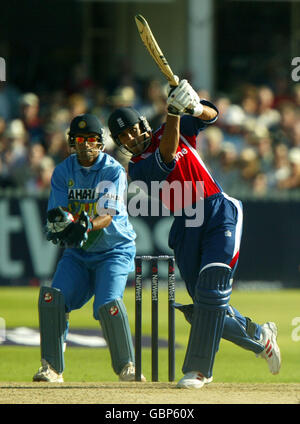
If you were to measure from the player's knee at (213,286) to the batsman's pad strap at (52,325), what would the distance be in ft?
4.11

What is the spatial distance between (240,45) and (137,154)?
13.9 metres

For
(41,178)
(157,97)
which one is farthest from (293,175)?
(41,178)

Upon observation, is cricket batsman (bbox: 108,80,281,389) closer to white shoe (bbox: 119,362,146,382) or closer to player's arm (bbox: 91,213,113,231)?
player's arm (bbox: 91,213,113,231)

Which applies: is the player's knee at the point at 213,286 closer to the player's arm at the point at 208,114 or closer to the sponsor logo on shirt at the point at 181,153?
the sponsor logo on shirt at the point at 181,153

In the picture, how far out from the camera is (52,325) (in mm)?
7855

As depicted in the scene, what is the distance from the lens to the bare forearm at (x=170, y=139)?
6957 millimetres

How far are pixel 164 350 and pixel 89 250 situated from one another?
244 cm

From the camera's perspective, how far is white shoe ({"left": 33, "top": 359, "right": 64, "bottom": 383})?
7773 mm

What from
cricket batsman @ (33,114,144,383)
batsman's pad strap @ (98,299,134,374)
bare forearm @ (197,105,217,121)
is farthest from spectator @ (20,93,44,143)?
bare forearm @ (197,105,217,121)

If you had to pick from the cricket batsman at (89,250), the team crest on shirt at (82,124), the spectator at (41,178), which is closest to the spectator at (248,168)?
the spectator at (41,178)

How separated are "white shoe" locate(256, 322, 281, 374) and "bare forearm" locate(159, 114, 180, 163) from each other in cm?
170

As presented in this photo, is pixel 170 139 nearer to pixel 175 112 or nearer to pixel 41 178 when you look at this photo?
pixel 175 112

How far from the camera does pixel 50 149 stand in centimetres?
1580
